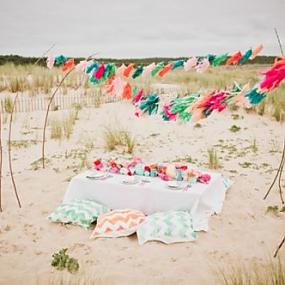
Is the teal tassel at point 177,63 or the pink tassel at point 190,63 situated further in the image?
the teal tassel at point 177,63

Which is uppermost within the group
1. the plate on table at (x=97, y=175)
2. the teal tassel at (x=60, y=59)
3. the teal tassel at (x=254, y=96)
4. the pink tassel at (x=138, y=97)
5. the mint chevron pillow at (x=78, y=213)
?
the teal tassel at (x=60, y=59)

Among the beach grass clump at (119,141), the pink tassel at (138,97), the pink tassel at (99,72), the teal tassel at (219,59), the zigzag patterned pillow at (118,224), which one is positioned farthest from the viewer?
the beach grass clump at (119,141)

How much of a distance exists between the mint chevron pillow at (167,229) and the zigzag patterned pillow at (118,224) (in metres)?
0.09

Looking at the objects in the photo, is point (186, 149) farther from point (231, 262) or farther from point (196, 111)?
point (231, 262)

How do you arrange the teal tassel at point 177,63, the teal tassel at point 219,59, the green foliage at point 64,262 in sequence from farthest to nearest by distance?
the teal tassel at point 177,63 < the teal tassel at point 219,59 < the green foliage at point 64,262

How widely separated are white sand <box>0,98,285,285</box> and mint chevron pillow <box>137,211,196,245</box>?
8cm

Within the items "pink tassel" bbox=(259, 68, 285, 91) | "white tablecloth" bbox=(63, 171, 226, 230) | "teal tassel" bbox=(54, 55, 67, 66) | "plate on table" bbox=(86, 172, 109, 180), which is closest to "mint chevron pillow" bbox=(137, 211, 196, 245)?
"white tablecloth" bbox=(63, 171, 226, 230)

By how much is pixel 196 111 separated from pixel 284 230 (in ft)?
4.63

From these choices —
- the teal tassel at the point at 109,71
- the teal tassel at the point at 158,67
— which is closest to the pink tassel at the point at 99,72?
the teal tassel at the point at 109,71

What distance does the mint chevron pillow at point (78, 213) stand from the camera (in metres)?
4.59

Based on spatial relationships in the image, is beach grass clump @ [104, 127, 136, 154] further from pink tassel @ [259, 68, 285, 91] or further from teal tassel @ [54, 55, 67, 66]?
pink tassel @ [259, 68, 285, 91]

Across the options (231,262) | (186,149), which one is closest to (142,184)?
(231,262)

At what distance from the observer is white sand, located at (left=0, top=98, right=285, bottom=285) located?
365cm

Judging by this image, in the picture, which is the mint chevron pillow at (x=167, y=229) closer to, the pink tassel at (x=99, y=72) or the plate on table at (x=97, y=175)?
the plate on table at (x=97, y=175)
